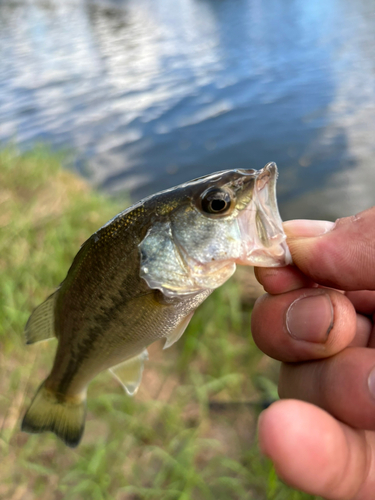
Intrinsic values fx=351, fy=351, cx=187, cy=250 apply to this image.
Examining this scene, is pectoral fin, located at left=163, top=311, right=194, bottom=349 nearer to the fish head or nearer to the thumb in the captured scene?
the fish head

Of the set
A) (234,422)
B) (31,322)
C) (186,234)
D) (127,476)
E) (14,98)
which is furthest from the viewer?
(14,98)

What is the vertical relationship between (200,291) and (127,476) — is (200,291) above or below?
above

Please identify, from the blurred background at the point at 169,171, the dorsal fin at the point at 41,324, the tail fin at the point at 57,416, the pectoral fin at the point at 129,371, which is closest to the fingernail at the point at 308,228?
the pectoral fin at the point at 129,371

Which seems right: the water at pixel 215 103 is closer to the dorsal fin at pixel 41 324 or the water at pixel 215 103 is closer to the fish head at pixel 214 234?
the fish head at pixel 214 234

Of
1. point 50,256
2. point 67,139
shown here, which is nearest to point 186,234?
point 50,256

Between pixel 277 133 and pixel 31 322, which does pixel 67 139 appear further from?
pixel 31 322

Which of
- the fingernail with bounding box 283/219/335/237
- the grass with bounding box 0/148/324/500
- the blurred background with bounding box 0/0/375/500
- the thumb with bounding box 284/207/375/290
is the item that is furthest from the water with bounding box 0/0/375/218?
the thumb with bounding box 284/207/375/290

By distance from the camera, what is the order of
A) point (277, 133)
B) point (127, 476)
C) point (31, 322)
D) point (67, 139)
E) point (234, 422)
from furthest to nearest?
point (67, 139), point (277, 133), point (234, 422), point (127, 476), point (31, 322)

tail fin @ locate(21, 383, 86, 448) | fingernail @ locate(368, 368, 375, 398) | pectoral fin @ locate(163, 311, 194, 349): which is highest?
pectoral fin @ locate(163, 311, 194, 349)
